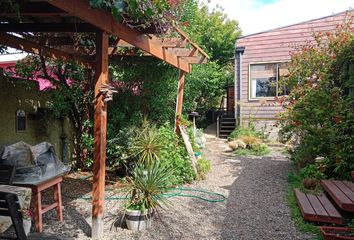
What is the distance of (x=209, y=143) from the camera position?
1155 centimetres

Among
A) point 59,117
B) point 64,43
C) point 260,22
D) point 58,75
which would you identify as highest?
point 260,22

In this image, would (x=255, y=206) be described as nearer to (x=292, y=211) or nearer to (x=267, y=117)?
(x=292, y=211)

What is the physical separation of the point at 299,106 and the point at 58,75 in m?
5.01

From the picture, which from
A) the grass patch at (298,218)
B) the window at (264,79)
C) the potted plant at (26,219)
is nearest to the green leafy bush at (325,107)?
the grass patch at (298,218)

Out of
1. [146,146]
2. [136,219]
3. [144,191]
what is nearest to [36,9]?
[144,191]

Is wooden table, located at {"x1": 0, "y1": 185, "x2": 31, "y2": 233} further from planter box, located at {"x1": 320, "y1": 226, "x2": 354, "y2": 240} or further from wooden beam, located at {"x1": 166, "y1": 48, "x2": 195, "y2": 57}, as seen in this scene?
wooden beam, located at {"x1": 166, "y1": 48, "x2": 195, "y2": 57}

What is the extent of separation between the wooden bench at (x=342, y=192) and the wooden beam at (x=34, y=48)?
167 inches

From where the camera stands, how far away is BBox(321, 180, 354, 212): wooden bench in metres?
3.56

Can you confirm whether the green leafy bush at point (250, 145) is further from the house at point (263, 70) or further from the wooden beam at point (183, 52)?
the wooden beam at point (183, 52)

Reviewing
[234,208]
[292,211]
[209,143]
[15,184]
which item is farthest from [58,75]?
[209,143]

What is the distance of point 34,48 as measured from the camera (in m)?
5.08

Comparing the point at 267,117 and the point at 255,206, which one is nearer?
the point at 255,206

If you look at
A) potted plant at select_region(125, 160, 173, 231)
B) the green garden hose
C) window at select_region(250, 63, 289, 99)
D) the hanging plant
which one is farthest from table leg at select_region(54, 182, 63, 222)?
window at select_region(250, 63, 289, 99)

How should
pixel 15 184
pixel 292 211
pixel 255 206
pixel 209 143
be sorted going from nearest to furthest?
pixel 15 184 → pixel 292 211 → pixel 255 206 → pixel 209 143
